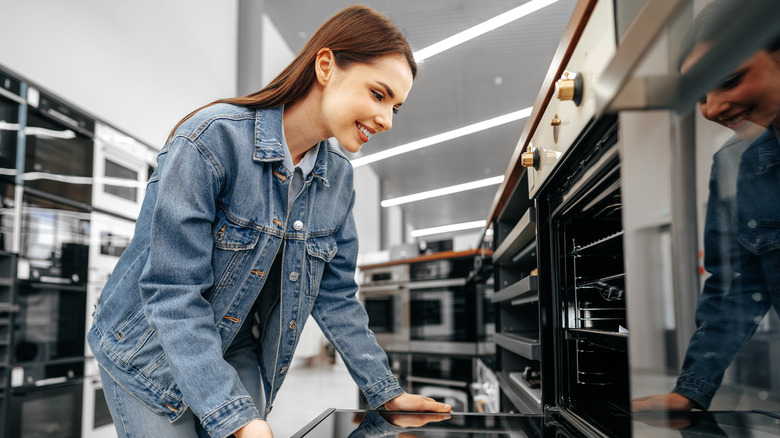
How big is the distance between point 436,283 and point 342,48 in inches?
110

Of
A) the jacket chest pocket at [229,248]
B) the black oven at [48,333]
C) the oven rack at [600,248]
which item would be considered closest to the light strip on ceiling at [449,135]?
the black oven at [48,333]

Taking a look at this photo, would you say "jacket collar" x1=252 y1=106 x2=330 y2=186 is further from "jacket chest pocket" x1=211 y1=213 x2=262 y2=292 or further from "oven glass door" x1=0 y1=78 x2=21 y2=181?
"oven glass door" x1=0 y1=78 x2=21 y2=181

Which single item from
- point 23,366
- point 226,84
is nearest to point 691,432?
point 23,366

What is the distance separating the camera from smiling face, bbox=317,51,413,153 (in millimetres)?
938

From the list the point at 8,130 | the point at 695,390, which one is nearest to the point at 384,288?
the point at 8,130

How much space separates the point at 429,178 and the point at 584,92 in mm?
7777

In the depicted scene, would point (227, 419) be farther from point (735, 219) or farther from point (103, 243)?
point (103, 243)

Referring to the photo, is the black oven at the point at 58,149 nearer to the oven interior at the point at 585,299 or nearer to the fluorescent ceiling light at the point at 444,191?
the oven interior at the point at 585,299

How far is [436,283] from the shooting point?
361 centimetres

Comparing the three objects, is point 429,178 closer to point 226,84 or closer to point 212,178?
point 226,84

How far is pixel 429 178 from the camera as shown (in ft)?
27.5

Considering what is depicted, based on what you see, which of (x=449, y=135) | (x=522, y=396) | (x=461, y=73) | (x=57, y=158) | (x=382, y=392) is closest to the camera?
(x=382, y=392)

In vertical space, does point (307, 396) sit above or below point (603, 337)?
below

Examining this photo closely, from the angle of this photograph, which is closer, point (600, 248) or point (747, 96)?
point (747, 96)
